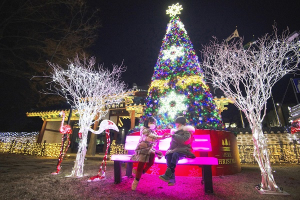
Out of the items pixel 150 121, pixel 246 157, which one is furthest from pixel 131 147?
pixel 246 157

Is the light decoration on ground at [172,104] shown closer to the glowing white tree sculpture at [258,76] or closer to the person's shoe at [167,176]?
the glowing white tree sculpture at [258,76]

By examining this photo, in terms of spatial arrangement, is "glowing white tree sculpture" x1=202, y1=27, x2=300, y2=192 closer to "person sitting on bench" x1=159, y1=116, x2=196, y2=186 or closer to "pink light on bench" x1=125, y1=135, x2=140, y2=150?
A: "person sitting on bench" x1=159, y1=116, x2=196, y2=186

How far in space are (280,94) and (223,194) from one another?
75.7 feet

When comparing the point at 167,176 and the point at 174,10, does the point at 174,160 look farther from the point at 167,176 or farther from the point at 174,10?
the point at 174,10

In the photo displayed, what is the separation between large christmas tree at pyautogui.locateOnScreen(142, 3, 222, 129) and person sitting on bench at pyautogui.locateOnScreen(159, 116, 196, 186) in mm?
3289

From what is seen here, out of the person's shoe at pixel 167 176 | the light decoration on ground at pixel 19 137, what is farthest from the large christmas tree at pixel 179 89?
the light decoration on ground at pixel 19 137

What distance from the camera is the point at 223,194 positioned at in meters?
3.27

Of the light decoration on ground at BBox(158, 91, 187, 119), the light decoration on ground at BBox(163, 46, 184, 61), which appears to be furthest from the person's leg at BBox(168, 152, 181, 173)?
the light decoration on ground at BBox(163, 46, 184, 61)

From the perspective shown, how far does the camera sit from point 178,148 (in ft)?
11.2

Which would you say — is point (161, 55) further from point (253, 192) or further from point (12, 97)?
point (12, 97)

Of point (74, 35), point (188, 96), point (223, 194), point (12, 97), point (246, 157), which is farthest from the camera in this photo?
point (12, 97)

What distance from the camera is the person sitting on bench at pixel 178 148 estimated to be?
3.28 meters

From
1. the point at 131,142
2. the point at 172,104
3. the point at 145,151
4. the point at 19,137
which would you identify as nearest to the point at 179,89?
the point at 172,104

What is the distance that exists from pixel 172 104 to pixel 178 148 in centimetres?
434
